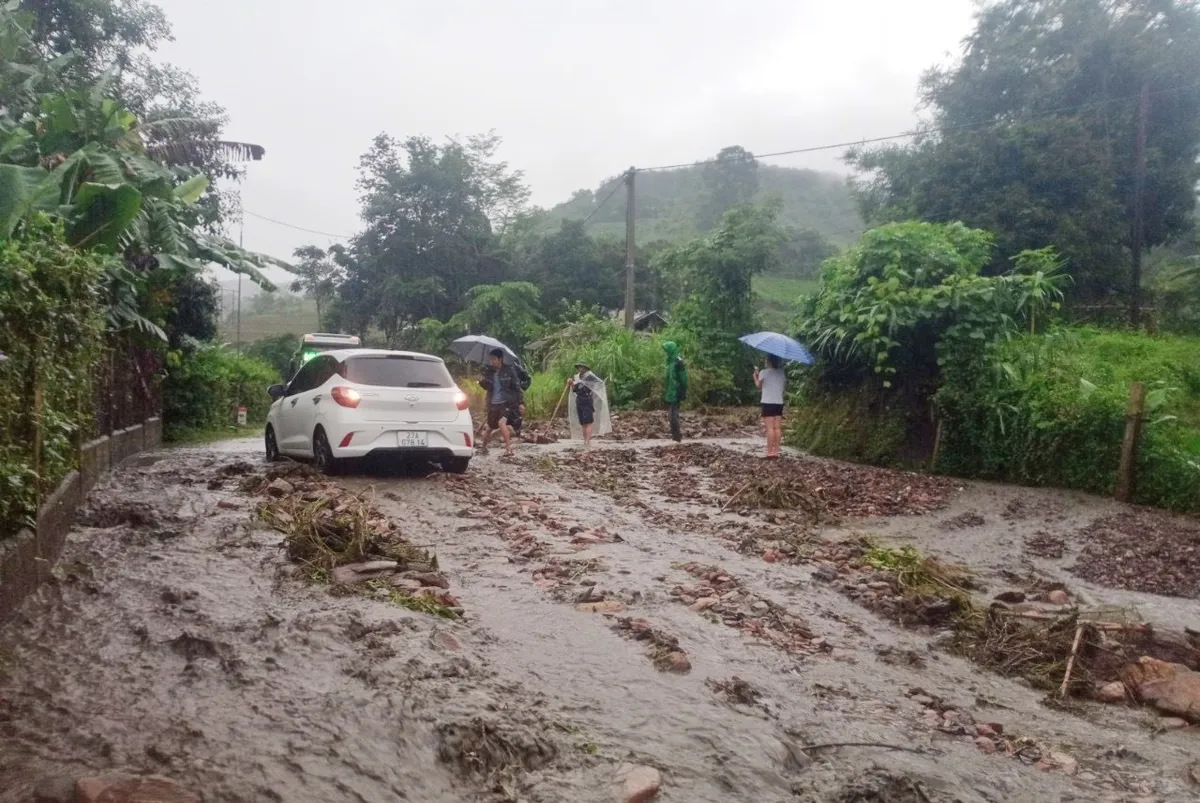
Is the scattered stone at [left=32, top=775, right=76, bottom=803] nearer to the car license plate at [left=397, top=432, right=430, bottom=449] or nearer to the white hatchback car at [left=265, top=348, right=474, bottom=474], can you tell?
the white hatchback car at [left=265, top=348, right=474, bottom=474]

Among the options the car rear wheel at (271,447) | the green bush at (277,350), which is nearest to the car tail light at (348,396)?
the car rear wheel at (271,447)

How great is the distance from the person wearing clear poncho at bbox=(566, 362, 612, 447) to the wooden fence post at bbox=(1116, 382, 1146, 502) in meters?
7.43

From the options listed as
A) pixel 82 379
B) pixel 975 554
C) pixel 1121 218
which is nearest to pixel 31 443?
pixel 82 379

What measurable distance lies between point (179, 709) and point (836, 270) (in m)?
13.2

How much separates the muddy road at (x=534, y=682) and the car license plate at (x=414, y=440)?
245 cm

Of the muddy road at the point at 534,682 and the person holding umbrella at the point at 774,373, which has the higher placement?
the person holding umbrella at the point at 774,373

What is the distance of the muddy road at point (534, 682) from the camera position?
393cm

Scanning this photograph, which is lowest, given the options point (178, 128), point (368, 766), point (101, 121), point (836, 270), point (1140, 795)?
point (1140, 795)

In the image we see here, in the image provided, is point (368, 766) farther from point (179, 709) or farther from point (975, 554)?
point (975, 554)

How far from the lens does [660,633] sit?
5.80 metres

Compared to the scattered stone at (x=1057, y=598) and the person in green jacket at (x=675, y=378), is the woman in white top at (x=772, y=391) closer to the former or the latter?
the person in green jacket at (x=675, y=378)

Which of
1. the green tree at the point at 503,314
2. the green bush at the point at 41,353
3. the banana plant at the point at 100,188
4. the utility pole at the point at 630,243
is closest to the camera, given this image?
the green bush at the point at 41,353

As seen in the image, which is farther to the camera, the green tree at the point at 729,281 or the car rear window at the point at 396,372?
the green tree at the point at 729,281

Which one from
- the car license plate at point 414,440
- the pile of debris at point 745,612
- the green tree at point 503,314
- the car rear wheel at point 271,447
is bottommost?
the pile of debris at point 745,612
